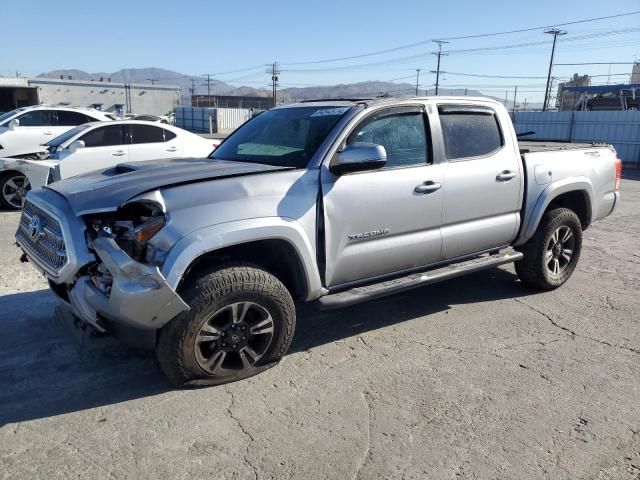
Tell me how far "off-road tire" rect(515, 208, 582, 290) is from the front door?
1357mm

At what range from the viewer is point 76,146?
892 centimetres

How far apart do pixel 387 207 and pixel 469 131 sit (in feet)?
4.39

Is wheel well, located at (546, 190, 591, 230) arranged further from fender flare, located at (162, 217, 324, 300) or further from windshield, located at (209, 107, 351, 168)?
fender flare, located at (162, 217, 324, 300)

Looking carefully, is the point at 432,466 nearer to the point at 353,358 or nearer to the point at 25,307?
the point at 353,358

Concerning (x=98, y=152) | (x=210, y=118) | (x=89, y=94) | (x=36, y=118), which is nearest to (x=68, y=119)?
(x=36, y=118)

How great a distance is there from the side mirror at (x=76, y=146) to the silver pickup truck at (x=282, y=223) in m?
5.09

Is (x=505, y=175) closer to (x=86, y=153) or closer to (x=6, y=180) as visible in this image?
(x=86, y=153)

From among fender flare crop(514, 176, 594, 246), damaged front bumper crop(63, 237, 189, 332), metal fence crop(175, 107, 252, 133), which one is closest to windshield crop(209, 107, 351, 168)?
damaged front bumper crop(63, 237, 189, 332)

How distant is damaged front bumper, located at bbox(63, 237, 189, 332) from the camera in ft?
9.88

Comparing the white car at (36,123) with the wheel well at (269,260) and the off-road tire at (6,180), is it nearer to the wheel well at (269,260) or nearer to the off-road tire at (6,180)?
the off-road tire at (6,180)

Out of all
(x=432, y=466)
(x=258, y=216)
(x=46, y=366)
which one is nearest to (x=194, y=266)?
(x=258, y=216)

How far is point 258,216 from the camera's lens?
3406mm

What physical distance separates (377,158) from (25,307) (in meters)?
3.48

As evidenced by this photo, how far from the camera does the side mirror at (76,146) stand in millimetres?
8914
